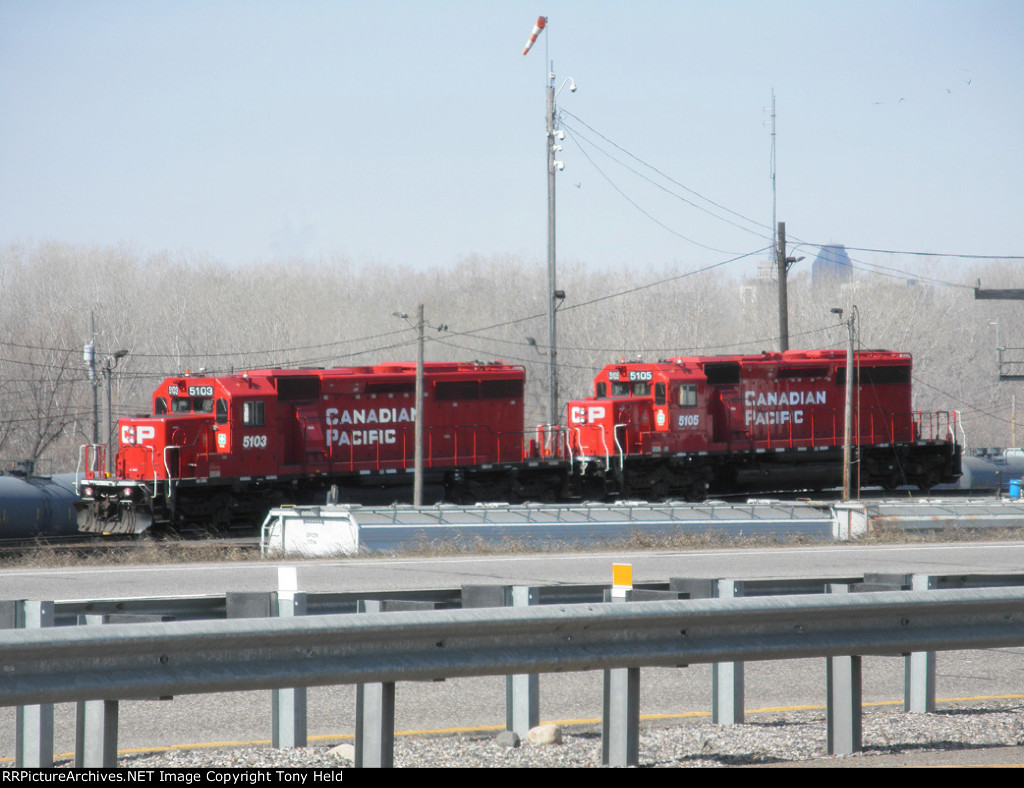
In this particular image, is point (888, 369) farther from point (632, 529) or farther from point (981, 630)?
point (981, 630)

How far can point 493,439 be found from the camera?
1118 inches

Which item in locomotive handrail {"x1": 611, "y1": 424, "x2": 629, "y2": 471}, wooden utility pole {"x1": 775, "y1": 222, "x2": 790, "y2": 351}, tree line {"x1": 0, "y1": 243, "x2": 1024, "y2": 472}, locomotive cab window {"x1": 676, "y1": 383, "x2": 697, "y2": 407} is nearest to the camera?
locomotive handrail {"x1": 611, "y1": 424, "x2": 629, "y2": 471}

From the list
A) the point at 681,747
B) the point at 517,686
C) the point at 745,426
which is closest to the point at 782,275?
the point at 745,426

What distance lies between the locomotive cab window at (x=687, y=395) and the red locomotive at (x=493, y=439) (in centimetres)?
7

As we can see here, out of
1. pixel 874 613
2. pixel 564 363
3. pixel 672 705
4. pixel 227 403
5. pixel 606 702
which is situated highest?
pixel 564 363

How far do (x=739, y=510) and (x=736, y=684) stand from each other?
15712 mm

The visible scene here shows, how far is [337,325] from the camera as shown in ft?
249

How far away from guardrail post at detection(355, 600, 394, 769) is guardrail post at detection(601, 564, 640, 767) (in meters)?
1.10

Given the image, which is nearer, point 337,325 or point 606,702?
point 606,702

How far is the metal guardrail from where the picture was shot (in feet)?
14.3

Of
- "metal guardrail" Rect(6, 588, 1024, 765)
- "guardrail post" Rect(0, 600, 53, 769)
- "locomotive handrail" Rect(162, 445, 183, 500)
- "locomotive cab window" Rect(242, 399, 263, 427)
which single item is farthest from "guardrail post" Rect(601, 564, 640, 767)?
"locomotive cab window" Rect(242, 399, 263, 427)

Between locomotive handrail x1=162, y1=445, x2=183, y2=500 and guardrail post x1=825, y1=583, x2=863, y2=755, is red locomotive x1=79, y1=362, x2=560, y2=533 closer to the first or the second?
locomotive handrail x1=162, y1=445, x2=183, y2=500

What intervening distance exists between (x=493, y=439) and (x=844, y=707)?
2271 centimetres

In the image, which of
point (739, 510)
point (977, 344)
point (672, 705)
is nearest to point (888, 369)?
point (739, 510)
